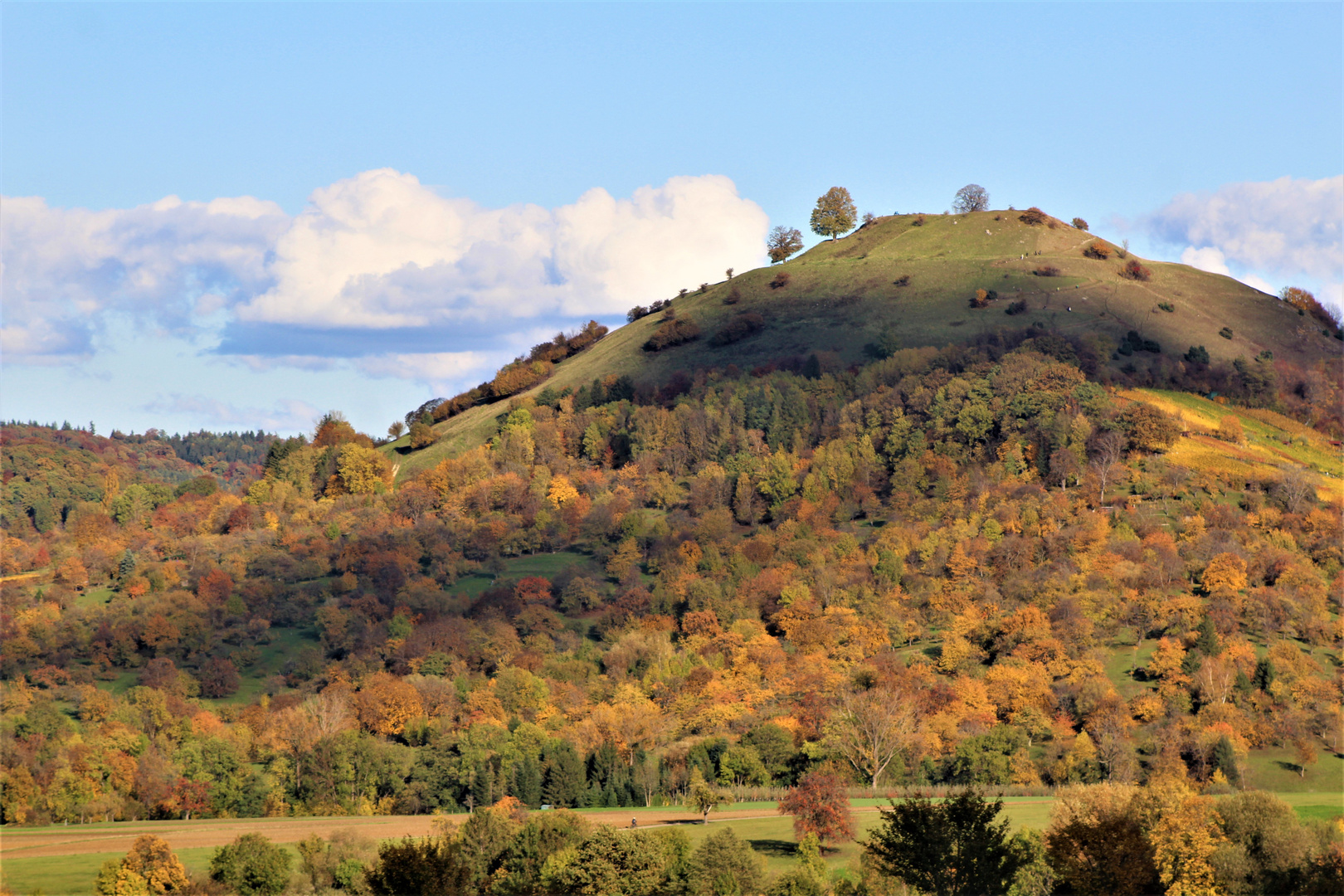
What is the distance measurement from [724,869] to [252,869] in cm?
2488

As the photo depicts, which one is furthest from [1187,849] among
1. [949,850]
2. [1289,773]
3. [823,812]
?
[1289,773]

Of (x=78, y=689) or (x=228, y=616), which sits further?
(x=228, y=616)

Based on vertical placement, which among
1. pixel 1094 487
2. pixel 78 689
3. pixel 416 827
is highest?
pixel 1094 487

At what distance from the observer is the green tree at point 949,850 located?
54.5 metres

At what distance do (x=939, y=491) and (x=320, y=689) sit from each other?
268ft

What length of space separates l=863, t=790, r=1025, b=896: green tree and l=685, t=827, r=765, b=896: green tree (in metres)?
10.6

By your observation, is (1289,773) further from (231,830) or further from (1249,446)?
(231,830)

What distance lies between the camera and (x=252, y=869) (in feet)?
224

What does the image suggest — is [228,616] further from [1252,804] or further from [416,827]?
[1252,804]

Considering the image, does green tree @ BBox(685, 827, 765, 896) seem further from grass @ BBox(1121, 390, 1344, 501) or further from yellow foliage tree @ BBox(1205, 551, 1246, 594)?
grass @ BBox(1121, 390, 1344, 501)

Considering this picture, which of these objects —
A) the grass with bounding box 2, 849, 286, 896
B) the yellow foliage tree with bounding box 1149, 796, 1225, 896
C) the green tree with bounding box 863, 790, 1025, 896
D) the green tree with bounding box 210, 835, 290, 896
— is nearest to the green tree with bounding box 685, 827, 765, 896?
the green tree with bounding box 863, 790, 1025, 896

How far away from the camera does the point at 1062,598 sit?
135375 mm

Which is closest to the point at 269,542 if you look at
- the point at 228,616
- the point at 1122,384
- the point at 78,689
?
the point at 228,616

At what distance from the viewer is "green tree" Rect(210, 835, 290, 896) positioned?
2675 inches
